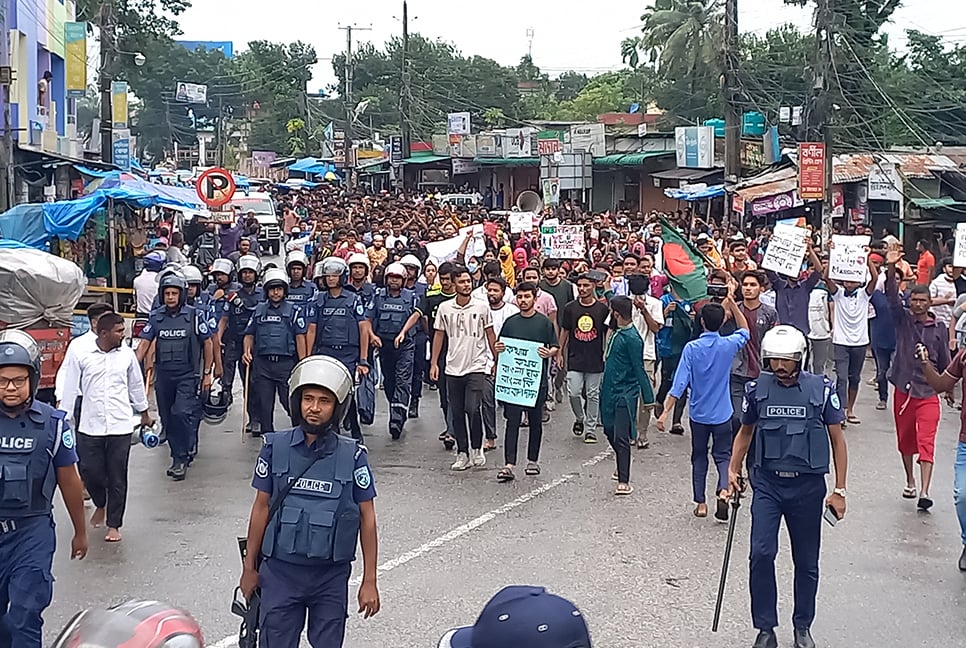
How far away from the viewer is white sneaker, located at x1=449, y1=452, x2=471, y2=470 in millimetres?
10953

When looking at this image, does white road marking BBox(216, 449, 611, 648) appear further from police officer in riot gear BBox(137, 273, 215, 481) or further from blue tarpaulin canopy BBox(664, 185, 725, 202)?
blue tarpaulin canopy BBox(664, 185, 725, 202)

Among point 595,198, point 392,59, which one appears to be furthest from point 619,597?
point 392,59

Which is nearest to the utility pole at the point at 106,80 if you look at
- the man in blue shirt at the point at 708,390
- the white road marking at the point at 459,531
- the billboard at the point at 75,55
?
the billboard at the point at 75,55

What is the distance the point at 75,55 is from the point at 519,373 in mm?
28577

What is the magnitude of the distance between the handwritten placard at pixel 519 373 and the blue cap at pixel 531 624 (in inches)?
309

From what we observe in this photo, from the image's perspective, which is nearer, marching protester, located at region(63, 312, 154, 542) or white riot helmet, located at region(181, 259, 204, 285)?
marching protester, located at region(63, 312, 154, 542)

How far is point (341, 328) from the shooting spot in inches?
462

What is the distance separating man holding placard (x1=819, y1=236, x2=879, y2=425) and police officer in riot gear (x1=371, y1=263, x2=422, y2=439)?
4.40 metres

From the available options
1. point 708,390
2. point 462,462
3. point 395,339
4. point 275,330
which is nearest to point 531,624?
point 708,390

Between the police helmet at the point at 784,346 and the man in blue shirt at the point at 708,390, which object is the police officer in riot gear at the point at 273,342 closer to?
the man in blue shirt at the point at 708,390

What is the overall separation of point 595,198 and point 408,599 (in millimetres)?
44259

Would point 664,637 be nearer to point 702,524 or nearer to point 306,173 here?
point 702,524

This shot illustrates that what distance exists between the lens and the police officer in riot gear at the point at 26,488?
5703 mm

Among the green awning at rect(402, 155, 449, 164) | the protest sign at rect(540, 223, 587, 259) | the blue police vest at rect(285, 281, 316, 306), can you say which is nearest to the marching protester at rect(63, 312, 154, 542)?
the blue police vest at rect(285, 281, 316, 306)
